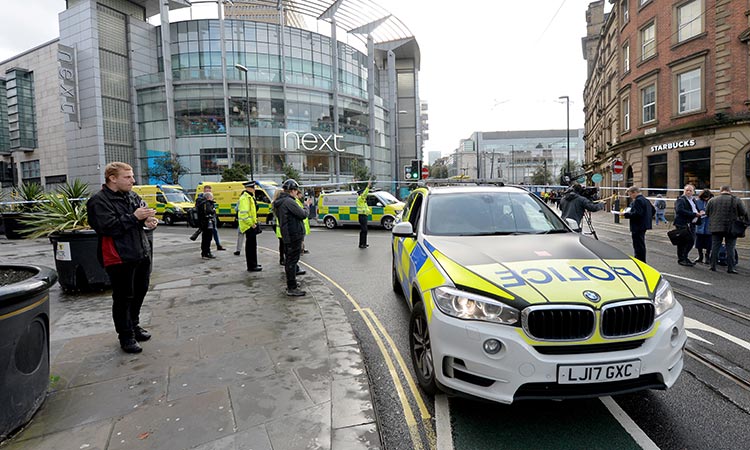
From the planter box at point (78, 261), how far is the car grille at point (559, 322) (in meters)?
6.36

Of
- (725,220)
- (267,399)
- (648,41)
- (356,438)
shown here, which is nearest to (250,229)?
(267,399)

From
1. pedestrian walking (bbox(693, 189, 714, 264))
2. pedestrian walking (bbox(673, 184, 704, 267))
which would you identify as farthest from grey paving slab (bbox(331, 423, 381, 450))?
pedestrian walking (bbox(693, 189, 714, 264))

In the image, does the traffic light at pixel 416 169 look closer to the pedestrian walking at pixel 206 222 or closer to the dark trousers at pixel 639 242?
the pedestrian walking at pixel 206 222

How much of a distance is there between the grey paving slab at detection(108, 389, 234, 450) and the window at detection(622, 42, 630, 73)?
31.3 metres

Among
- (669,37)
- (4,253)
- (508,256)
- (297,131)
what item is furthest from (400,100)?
(508,256)

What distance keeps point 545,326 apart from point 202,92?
156 feet

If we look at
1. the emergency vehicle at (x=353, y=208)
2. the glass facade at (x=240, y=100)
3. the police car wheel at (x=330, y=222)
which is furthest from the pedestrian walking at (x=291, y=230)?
the glass facade at (x=240, y=100)

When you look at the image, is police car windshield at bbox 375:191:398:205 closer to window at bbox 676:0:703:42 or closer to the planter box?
the planter box

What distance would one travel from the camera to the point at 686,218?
894 cm

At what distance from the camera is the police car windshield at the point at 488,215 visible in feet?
14.0

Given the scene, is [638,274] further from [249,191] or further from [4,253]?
[4,253]

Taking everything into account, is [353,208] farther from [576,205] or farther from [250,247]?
[576,205]

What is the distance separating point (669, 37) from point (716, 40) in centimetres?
277

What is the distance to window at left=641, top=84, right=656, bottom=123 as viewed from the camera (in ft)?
79.2
